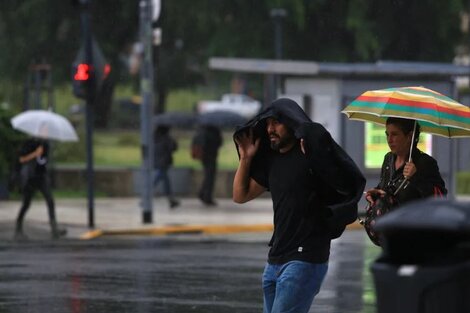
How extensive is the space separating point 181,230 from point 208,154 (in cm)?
483

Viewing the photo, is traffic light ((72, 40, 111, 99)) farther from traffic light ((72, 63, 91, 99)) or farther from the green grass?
the green grass

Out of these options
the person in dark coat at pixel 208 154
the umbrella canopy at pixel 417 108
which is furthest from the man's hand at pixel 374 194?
the person in dark coat at pixel 208 154

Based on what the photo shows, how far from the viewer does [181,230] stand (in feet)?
63.7

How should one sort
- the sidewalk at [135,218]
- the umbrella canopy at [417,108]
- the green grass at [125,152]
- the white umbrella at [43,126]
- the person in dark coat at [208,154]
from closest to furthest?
the umbrella canopy at [417,108]
the white umbrella at [43,126]
the sidewalk at [135,218]
the person in dark coat at [208,154]
the green grass at [125,152]

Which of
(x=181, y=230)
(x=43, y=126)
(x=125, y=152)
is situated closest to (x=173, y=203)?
(x=181, y=230)

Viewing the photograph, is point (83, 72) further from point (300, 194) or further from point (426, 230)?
point (426, 230)

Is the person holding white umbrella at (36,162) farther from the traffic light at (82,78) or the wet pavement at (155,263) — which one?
the traffic light at (82,78)

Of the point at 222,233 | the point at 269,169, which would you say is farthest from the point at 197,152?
the point at 269,169

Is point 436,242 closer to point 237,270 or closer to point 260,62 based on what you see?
point 237,270

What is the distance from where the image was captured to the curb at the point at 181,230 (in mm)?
18984

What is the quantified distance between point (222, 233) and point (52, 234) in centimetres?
281

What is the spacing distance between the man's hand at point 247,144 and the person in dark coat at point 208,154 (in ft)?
54.6

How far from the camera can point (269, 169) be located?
23.0 ft

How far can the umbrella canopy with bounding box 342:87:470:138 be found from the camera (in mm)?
7473
